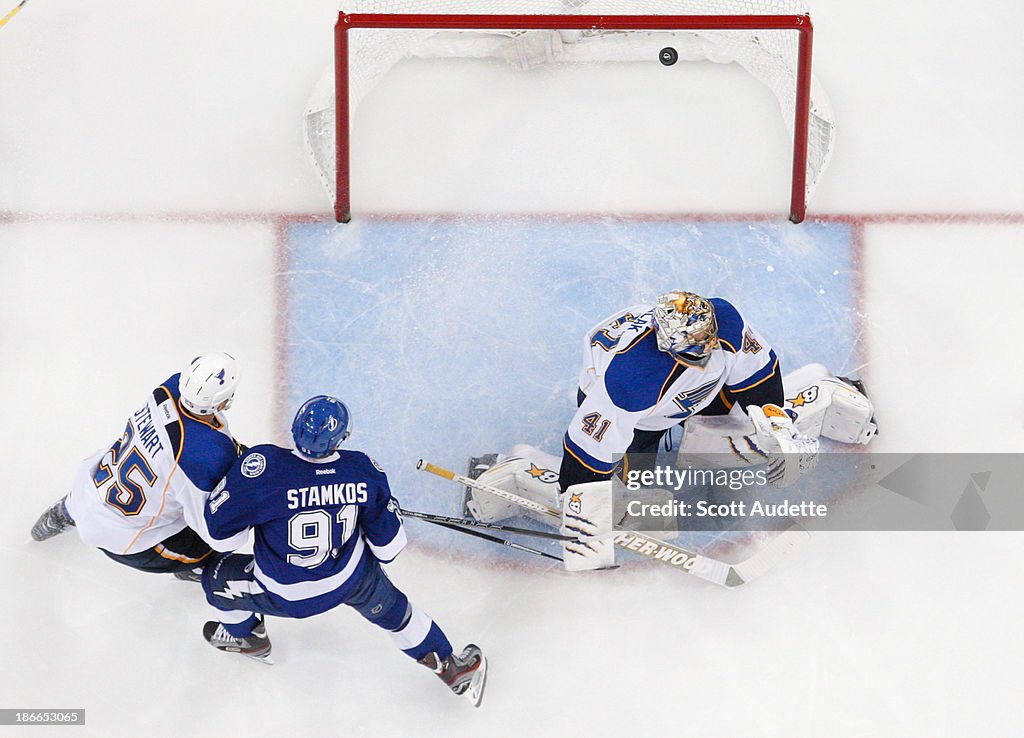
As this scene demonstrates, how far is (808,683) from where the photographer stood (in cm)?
388

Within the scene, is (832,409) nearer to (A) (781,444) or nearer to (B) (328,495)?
(A) (781,444)

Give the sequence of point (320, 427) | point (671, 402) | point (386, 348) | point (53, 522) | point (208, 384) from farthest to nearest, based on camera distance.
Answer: point (386, 348) → point (53, 522) → point (671, 402) → point (208, 384) → point (320, 427)

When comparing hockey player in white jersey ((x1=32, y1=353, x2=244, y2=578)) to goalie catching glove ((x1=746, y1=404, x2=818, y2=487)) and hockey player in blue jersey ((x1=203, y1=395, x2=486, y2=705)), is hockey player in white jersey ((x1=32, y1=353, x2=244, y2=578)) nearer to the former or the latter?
hockey player in blue jersey ((x1=203, y1=395, x2=486, y2=705))

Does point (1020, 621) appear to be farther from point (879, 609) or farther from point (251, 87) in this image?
point (251, 87)

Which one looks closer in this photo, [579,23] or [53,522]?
[53,522]


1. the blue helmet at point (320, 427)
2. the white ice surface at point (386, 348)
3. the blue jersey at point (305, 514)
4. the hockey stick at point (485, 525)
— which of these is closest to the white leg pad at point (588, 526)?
the hockey stick at point (485, 525)

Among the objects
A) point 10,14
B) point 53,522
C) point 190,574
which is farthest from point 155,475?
point 10,14

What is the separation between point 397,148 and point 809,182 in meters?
1.60

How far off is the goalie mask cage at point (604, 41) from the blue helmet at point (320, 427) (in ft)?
4.90

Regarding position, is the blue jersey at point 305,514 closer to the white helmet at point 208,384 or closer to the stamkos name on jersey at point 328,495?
the stamkos name on jersey at point 328,495

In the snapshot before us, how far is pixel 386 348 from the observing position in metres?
4.33

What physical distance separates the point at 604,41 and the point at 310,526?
247 cm

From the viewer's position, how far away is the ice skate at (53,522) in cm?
389

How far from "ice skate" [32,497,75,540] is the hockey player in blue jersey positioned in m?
0.66
